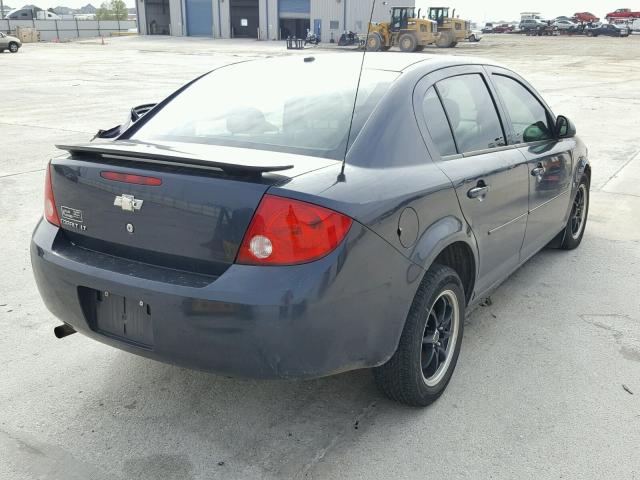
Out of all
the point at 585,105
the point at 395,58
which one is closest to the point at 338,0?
the point at 585,105

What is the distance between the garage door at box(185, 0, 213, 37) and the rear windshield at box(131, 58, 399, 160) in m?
68.1

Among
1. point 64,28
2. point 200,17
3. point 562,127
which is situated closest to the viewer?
point 562,127

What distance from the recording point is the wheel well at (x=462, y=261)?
3062 mm

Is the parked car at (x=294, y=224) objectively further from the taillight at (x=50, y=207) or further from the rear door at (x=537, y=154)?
the rear door at (x=537, y=154)

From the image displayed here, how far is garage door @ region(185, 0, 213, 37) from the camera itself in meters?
66.8

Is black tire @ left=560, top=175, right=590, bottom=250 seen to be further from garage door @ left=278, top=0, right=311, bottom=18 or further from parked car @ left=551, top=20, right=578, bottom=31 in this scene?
parked car @ left=551, top=20, right=578, bottom=31

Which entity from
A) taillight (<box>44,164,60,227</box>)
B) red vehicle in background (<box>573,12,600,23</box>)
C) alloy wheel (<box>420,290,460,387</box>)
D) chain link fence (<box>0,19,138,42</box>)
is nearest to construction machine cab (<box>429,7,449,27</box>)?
chain link fence (<box>0,19,138,42</box>)

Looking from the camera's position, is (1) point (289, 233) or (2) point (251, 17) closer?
(1) point (289, 233)

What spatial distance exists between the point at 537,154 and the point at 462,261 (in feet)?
3.82

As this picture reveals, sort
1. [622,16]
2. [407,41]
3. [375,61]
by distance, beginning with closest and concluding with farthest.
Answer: [375,61]
[407,41]
[622,16]

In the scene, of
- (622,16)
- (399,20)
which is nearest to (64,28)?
(399,20)

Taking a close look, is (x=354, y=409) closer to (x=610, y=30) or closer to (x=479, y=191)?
(x=479, y=191)

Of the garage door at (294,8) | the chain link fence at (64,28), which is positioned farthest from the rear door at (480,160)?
the chain link fence at (64,28)

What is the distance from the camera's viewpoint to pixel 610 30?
63.4 meters
